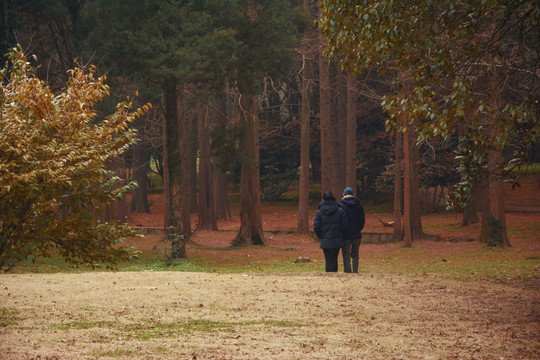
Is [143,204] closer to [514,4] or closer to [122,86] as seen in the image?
[122,86]

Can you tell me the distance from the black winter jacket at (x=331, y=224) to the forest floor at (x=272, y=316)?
0.67 metres

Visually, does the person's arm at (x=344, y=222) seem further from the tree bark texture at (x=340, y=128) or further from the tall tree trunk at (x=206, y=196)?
the tree bark texture at (x=340, y=128)

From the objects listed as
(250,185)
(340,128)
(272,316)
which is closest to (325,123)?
(250,185)

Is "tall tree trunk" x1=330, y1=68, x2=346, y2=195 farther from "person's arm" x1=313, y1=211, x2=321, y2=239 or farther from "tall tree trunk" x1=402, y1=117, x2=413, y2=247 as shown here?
"person's arm" x1=313, y1=211, x2=321, y2=239

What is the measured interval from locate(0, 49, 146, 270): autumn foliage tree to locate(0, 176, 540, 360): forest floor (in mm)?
1085

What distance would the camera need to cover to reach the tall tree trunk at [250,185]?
923 inches

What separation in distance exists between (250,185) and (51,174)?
17636mm

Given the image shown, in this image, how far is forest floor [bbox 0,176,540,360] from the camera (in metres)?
6.60

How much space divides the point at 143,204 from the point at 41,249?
103 feet

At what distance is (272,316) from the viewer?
27.9ft

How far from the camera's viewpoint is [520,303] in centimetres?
961

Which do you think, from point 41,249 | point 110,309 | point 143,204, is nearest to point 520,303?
point 110,309

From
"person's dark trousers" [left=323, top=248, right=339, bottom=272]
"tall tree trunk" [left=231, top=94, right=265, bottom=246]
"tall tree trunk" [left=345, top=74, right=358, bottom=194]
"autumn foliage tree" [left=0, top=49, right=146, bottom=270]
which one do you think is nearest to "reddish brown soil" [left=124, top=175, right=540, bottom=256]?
"tall tree trunk" [left=231, top=94, right=265, bottom=246]

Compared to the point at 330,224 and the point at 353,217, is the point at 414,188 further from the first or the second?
the point at 330,224
